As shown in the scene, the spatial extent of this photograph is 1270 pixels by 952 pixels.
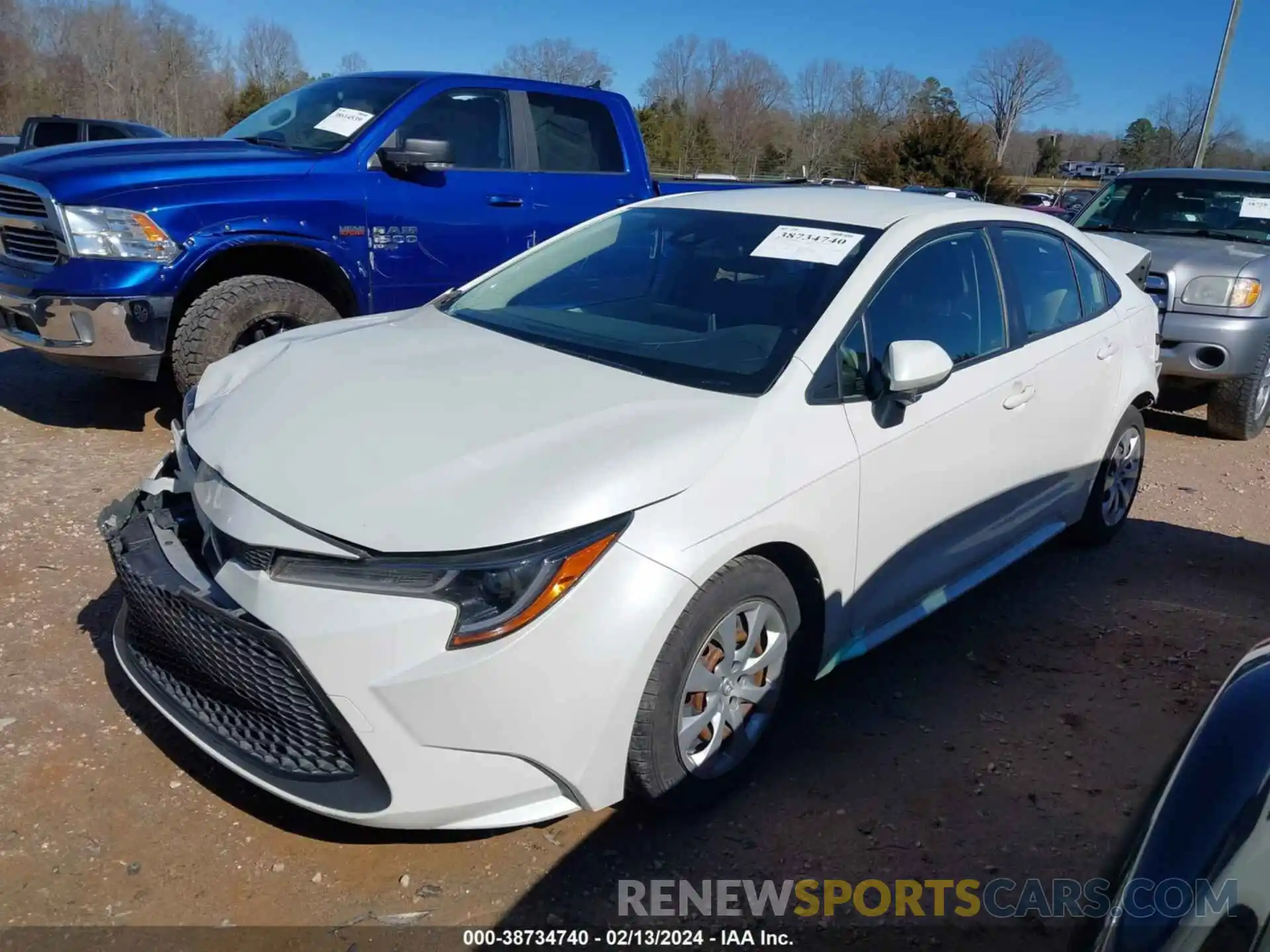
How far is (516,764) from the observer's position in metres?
2.23

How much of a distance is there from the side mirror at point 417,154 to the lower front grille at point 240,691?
3.20 meters

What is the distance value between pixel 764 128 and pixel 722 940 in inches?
1671

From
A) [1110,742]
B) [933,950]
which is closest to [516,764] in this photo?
[933,950]

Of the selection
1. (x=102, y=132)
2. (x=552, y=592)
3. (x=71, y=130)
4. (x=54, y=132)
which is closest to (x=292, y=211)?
(x=552, y=592)

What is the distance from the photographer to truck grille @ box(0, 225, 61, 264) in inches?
191

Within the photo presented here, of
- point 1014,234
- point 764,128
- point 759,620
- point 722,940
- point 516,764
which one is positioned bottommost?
point 722,940

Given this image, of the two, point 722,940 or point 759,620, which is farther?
point 759,620

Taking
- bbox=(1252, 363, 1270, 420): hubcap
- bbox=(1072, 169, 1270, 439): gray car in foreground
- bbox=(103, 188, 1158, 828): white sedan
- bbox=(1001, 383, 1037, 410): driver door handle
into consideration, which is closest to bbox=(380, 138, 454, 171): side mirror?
bbox=(103, 188, 1158, 828): white sedan

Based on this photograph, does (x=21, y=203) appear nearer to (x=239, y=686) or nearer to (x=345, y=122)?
(x=345, y=122)

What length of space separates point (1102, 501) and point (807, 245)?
2.27m

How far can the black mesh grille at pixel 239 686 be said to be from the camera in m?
2.24

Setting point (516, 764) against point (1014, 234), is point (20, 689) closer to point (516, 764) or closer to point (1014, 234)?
point (516, 764)

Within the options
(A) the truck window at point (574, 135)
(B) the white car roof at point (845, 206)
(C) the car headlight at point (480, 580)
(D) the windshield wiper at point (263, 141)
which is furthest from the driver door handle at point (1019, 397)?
(D) the windshield wiper at point (263, 141)

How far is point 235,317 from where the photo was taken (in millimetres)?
5004
